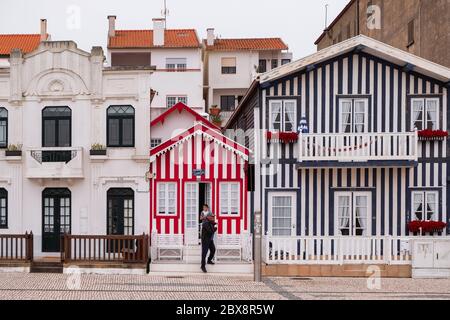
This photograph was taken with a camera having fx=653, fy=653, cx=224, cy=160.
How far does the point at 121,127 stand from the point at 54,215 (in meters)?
3.68

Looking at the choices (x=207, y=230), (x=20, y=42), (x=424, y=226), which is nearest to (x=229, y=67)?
(x=20, y=42)

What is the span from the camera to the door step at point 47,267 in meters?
20.2

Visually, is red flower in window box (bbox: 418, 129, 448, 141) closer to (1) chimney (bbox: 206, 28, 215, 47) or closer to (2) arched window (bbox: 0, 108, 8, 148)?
(2) arched window (bbox: 0, 108, 8, 148)

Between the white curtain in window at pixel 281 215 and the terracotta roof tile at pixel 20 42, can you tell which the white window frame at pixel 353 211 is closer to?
the white curtain in window at pixel 281 215

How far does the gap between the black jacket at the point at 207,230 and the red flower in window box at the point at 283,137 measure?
3.56 m

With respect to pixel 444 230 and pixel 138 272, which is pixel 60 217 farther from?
pixel 444 230

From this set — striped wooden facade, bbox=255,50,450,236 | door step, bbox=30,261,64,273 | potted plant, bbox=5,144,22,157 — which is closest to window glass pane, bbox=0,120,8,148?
potted plant, bbox=5,144,22,157

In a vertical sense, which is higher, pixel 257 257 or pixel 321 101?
pixel 321 101

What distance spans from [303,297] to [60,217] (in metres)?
9.69

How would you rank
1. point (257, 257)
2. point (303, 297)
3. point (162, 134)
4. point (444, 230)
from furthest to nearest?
1. point (162, 134)
2. point (444, 230)
3. point (257, 257)
4. point (303, 297)

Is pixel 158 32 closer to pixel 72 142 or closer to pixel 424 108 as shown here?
pixel 72 142

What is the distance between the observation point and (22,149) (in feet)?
71.3

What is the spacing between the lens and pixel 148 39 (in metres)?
45.8

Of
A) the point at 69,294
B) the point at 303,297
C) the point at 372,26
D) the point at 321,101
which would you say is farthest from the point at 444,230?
the point at 372,26
